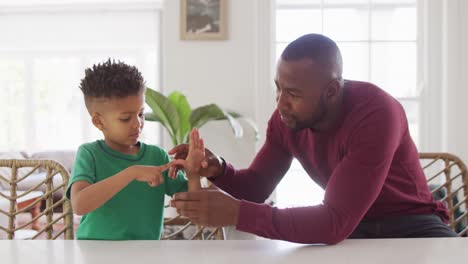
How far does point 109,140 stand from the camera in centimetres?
136

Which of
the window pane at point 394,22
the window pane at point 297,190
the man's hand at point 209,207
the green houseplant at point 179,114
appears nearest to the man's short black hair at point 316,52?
the man's hand at point 209,207

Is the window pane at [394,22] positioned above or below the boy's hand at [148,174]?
above

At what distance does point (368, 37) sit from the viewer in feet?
12.6

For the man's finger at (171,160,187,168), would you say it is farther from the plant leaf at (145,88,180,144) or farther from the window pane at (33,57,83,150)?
the window pane at (33,57,83,150)

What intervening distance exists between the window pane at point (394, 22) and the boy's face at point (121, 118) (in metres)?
2.89

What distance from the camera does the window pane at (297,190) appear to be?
3842 mm

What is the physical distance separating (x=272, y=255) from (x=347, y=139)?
423mm

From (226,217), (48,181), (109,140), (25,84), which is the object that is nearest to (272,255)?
(226,217)

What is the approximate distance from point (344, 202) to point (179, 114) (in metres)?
2.47

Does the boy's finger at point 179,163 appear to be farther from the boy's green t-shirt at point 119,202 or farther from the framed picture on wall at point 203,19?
the framed picture on wall at point 203,19

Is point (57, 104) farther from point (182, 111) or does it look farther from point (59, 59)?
point (182, 111)

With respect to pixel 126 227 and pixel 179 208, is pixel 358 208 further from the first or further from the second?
pixel 126 227

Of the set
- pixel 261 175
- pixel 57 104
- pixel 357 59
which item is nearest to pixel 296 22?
pixel 357 59

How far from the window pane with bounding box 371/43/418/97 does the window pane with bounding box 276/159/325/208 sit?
86 cm
